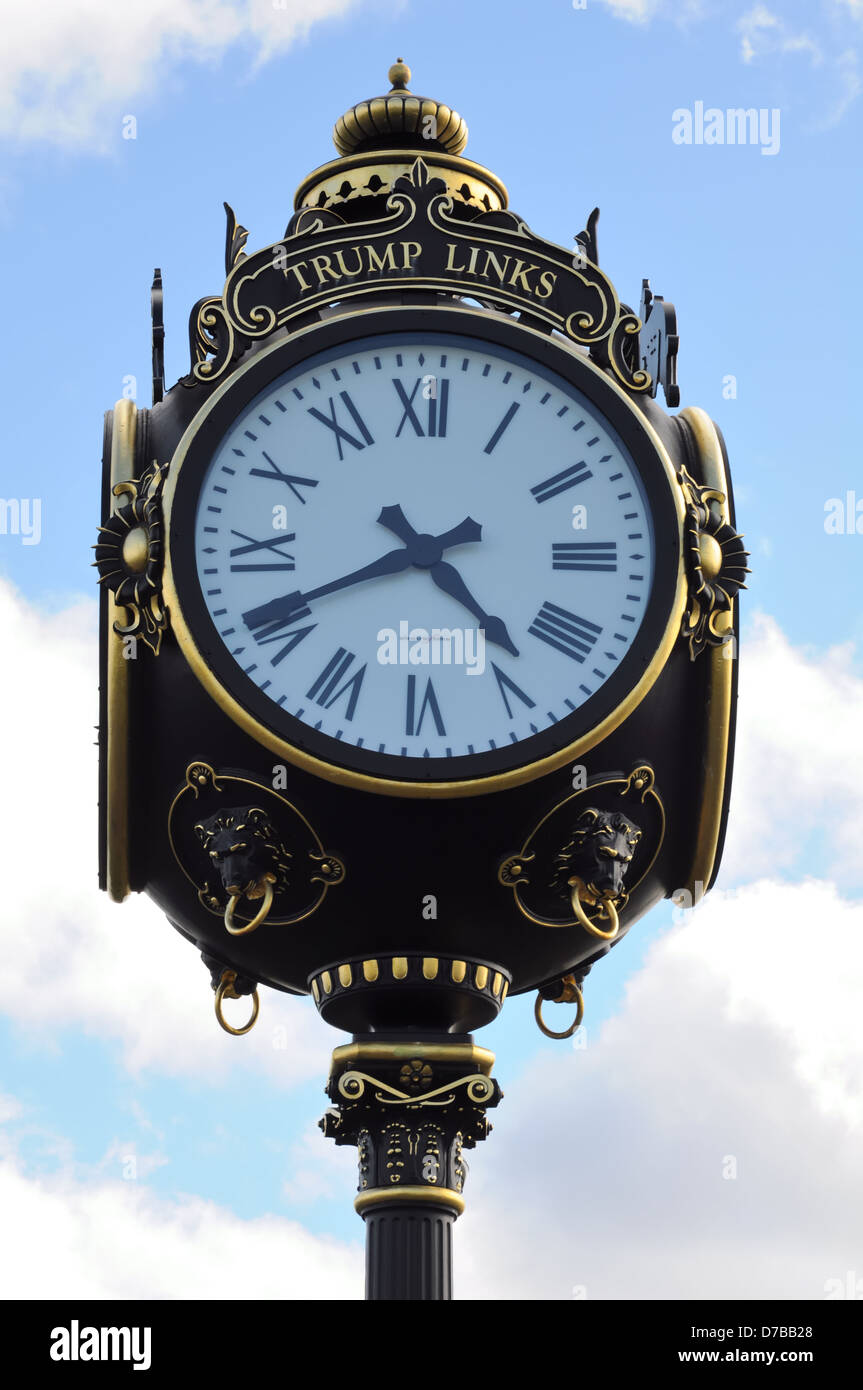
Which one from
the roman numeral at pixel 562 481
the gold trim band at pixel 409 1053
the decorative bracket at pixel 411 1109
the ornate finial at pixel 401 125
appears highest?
the ornate finial at pixel 401 125

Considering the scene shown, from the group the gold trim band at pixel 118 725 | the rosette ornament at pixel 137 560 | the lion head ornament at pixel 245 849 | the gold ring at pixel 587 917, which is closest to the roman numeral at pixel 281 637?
the rosette ornament at pixel 137 560

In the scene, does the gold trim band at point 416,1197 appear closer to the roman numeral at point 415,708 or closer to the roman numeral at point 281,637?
the roman numeral at point 415,708

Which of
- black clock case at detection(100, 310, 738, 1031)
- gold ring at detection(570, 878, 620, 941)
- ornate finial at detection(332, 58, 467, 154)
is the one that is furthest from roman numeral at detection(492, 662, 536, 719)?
ornate finial at detection(332, 58, 467, 154)

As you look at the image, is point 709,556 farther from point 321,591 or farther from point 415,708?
point 321,591

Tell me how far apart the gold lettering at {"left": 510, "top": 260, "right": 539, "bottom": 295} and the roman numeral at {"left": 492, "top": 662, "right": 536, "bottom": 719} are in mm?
2241

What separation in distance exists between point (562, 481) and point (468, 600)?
2.84ft

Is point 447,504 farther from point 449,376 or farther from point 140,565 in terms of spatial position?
point 140,565

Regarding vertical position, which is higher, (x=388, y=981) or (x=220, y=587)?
(x=220, y=587)

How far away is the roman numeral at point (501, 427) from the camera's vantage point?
15.1 meters

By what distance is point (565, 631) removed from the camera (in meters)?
14.7

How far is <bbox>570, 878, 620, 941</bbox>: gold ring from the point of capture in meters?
14.5
